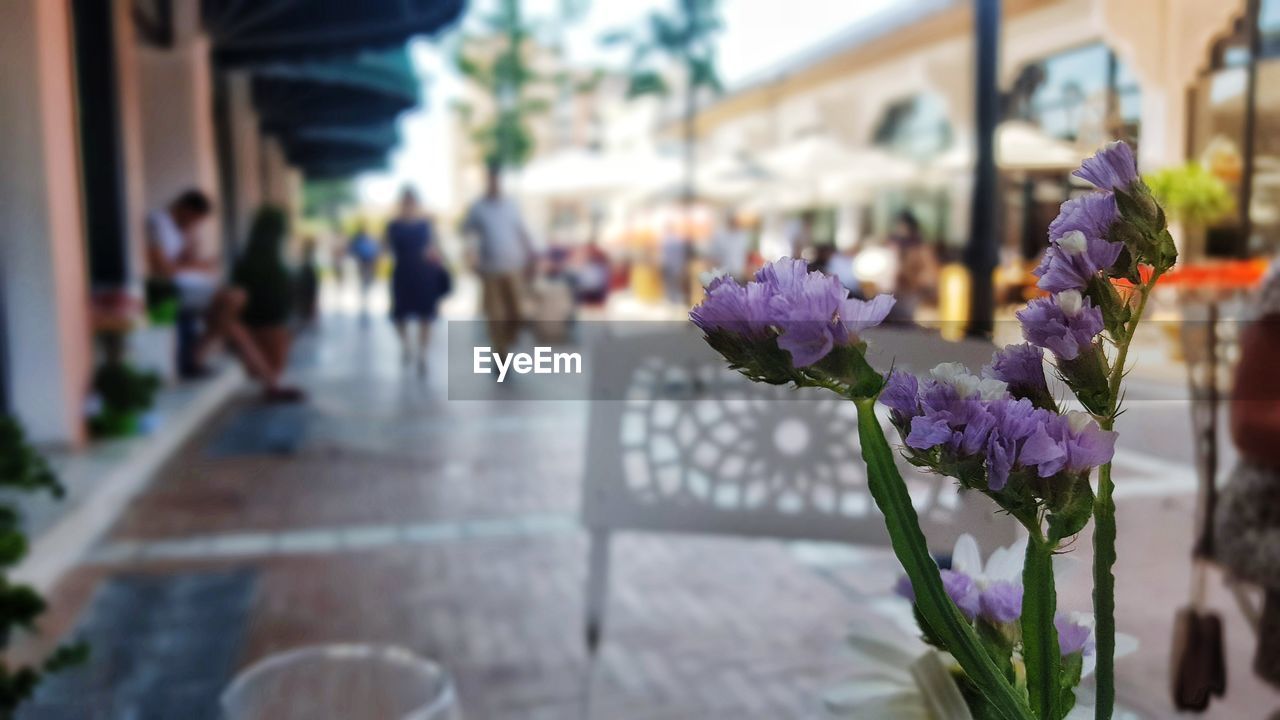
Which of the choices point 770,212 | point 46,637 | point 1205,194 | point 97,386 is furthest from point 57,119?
point 770,212

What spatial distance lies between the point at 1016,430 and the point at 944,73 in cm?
398

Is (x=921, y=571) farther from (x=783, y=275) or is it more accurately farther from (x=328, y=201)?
(x=328, y=201)

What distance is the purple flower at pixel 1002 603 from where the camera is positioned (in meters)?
0.54

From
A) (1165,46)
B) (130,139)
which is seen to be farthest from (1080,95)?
(130,139)

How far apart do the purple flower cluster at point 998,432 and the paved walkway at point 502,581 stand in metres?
0.38

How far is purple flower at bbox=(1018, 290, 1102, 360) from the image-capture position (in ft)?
1.56

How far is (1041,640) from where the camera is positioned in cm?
51

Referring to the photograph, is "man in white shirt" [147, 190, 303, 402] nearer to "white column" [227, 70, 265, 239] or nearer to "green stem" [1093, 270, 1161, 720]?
"white column" [227, 70, 265, 239]

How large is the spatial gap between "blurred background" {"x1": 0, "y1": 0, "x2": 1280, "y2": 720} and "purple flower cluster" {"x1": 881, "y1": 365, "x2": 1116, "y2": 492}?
0.08 m

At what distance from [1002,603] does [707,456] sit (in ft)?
3.93

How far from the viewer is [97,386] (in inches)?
214

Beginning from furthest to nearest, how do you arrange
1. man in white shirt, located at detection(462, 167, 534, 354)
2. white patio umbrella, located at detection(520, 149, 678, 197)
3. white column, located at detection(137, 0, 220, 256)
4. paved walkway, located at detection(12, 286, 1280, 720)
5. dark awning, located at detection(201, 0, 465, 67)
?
1. white patio umbrella, located at detection(520, 149, 678, 197)
2. man in white shirt, located at detection(462, 167, 534, 354)
3. white column, located at detection(137, 0, 220, 256)
4. dark awning, located at detection(201, 0, 465, 67)
5. paved walkway, located at detection(12, 286, 1280, 720)

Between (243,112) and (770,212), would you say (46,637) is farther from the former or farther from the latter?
(770,212)

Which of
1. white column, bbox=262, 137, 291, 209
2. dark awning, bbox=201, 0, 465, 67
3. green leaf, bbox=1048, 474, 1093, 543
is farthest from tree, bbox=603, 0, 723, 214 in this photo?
white column, bbox=262, 137, 291, 209
